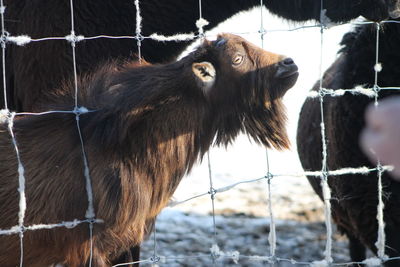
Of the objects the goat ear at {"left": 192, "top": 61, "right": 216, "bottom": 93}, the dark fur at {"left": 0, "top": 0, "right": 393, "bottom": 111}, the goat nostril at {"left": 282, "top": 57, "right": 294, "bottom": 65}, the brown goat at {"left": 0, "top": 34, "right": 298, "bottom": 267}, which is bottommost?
the brown goat at {"left": 0, "top": 34, "right": 298, "bottom": 267}

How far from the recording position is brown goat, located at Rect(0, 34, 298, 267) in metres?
2.62

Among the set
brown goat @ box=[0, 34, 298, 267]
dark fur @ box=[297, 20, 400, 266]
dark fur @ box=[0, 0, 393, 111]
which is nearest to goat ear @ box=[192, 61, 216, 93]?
brown goat @ box=[0, 34, 298, 267]

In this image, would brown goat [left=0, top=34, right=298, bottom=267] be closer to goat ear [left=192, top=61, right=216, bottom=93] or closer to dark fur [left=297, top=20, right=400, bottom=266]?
goat ear [left=192, top=61, right=216, bottom=93]

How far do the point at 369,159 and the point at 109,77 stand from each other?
158 cm

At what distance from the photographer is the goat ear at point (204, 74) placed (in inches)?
102

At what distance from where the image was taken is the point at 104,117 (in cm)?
267

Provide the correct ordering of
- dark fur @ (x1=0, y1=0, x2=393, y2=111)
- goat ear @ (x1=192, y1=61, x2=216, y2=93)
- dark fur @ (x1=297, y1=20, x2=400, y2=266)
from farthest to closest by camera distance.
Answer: dark fur @ (x1=297, y1=20, x2=400, y2=266), dark fur @ (x1=0, y1=0, x2=393, y2=111), goat ear @ (x1=192, y1=61, x2=216, y2=93)

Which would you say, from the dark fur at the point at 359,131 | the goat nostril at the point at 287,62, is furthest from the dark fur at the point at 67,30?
the goat nostril at the point at 287,62

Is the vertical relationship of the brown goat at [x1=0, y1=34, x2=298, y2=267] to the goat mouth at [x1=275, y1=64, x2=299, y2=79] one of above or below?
below

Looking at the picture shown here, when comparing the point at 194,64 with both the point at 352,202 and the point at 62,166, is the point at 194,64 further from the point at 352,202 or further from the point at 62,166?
the point at 352,202

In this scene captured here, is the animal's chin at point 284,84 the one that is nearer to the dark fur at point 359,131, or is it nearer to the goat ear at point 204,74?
the goat ear at point 204,74

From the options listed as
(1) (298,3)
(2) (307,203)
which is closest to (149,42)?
(1) (298,3)

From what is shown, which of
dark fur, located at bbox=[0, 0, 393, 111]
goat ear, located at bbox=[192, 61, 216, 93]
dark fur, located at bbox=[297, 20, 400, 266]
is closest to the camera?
goat ear, located at bbox=[192, 61, 216, 93]

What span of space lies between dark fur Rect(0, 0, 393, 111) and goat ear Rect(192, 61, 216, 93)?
887 mm
